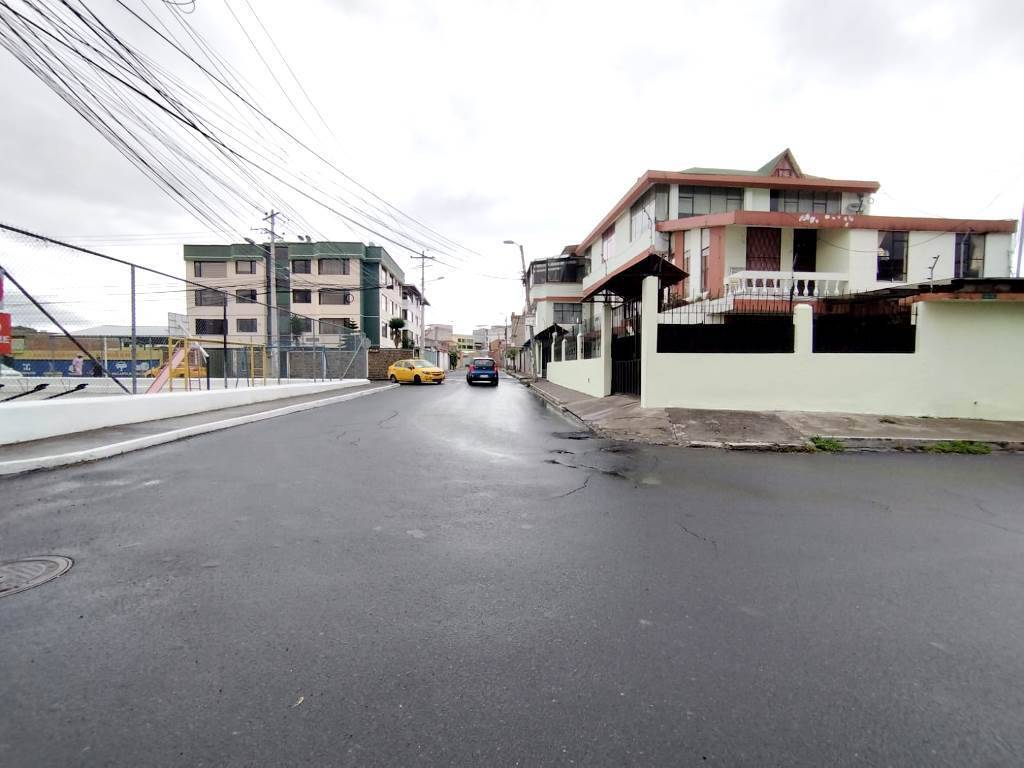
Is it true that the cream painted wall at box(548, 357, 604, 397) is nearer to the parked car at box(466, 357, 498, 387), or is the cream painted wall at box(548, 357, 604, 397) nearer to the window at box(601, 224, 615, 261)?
the parked car at box(466, 357, 498, 387)

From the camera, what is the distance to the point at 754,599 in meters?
2.95

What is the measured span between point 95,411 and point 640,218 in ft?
71.6

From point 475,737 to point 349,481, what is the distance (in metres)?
4.18

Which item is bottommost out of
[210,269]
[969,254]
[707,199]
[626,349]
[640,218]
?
[626,349]

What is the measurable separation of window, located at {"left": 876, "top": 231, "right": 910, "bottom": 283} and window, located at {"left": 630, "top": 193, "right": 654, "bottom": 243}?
9.55 meters

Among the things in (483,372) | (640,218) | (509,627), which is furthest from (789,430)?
(483,372)

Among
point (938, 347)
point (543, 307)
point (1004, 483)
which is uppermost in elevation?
point (543, 307)

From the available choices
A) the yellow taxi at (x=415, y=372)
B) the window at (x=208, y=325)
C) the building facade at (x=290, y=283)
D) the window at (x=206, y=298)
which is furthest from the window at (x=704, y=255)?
the window at (x=208, y=325)

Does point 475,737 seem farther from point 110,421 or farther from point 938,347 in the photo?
point 938,347

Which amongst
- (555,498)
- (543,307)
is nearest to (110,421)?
(555,498)

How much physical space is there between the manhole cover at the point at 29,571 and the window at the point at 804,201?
25738 millimetres

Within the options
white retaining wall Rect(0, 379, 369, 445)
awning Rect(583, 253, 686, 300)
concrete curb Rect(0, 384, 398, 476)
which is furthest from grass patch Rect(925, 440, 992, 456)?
white retaining wall Rect(0, 379, 369, 445)

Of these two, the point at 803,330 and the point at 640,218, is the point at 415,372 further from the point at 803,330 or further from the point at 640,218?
the point at 803,330

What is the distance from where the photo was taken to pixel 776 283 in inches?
635
